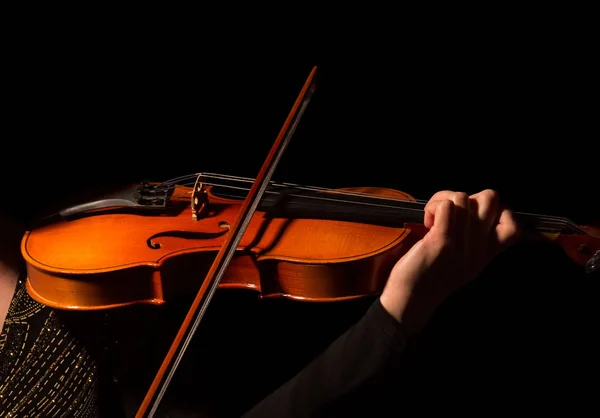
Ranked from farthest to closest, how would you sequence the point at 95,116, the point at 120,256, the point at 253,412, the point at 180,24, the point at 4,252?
the point at 95,116 → the point at 180,24 → the point at 4,252 → the point at 120,256 → the point at 253,412

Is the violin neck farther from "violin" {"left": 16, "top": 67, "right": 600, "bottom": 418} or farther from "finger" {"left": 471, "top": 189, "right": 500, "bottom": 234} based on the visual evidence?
"finger" {"left": 471, "top": 189, "right": 500, "bottom": 234}

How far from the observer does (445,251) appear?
2.81ft

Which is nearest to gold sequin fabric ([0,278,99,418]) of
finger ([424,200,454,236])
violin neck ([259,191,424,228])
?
violin neck ([259,191,424,228])

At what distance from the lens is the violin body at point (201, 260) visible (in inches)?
37.7

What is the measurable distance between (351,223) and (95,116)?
72cm

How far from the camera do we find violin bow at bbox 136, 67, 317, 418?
783 millimetres

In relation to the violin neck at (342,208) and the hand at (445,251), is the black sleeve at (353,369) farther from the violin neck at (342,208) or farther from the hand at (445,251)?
the violin neck at (342,208)

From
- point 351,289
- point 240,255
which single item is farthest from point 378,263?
point 240,255

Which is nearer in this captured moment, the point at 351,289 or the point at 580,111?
the point at 351,289

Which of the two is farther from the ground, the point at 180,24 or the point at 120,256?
the point at 180,24

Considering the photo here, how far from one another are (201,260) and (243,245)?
0.30 ft

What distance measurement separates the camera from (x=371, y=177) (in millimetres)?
1276

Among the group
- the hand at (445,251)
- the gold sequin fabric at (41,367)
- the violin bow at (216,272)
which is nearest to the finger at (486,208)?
the hand at (445,251)

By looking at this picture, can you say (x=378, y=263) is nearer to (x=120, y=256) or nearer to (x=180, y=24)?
(x=120, y=256)
